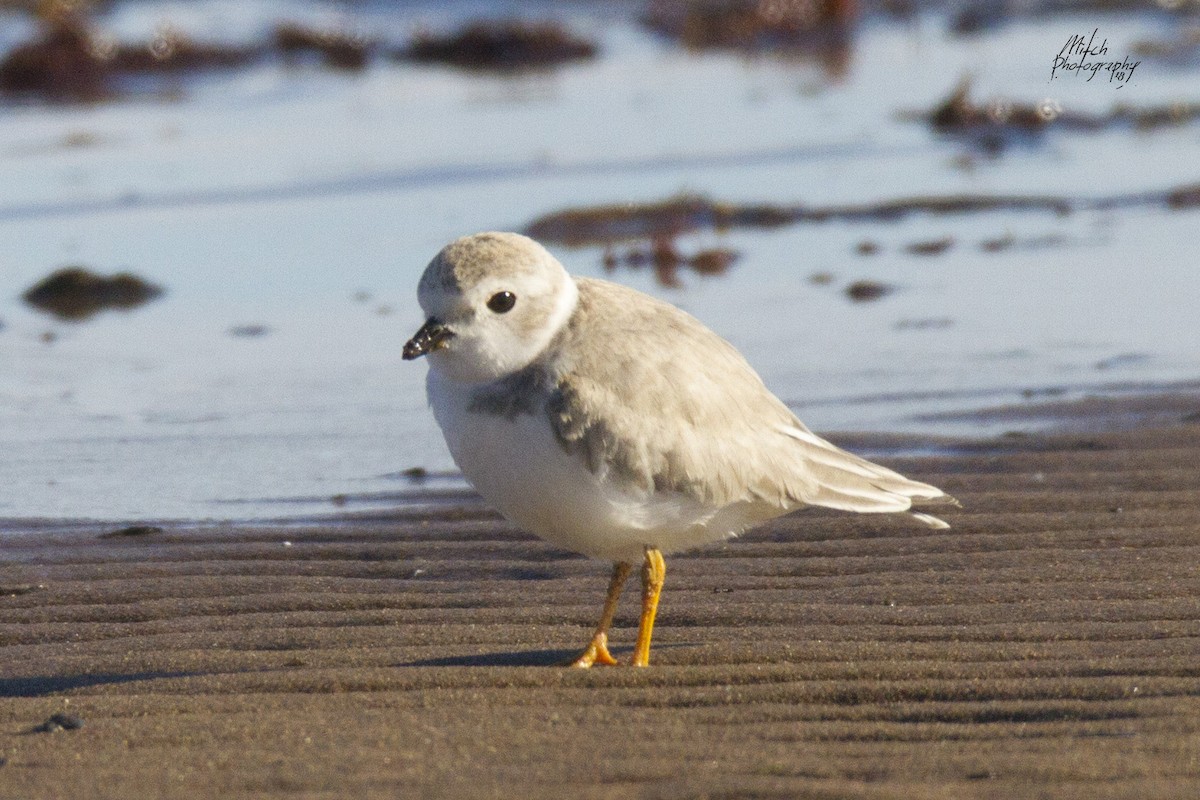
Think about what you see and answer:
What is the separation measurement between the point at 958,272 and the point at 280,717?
6.35m

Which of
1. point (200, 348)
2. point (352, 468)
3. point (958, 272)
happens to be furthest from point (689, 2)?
point (352, 468)

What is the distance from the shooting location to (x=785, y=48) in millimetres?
20594

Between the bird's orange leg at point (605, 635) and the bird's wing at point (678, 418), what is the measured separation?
37cm

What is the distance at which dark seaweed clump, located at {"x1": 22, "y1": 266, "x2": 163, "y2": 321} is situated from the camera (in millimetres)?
9312

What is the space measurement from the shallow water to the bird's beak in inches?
81.1

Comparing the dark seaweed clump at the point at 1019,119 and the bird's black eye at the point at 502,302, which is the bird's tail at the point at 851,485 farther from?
the dark seaweed clump at the point at 1019,119

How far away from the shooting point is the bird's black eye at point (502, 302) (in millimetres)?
4215

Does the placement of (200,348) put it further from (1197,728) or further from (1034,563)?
(1197,728)

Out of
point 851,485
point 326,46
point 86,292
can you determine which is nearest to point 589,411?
point 851,485

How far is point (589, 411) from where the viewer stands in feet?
13.5

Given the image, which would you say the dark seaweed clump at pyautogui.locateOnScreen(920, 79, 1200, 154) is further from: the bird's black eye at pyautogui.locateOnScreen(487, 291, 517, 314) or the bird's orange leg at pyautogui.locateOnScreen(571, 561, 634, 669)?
the bird's black eye at pyautogui.locateOnScreen(487, 291, 517, 314)

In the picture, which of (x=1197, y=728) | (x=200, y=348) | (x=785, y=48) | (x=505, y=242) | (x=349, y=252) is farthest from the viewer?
(x=785, y=48)

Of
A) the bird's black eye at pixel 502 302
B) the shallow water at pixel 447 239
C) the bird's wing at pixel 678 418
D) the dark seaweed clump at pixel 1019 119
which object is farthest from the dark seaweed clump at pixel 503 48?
the bird's black eye at pixel 502 302

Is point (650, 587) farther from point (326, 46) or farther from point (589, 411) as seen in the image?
point (326, 46)
